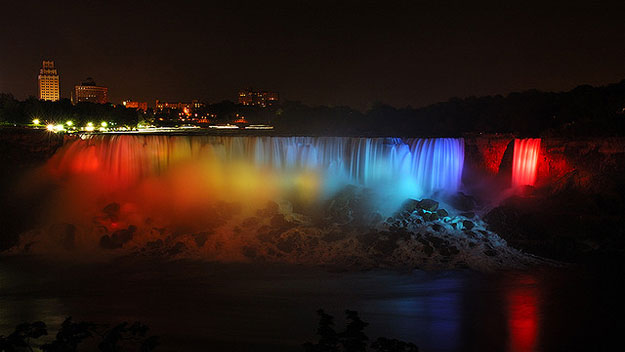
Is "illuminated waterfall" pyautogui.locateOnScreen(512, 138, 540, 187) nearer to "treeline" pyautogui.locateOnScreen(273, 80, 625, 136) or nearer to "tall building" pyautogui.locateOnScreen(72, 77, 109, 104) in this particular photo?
"treeline" pyautogui.locateOnScreen(273, 80, 625, 136)

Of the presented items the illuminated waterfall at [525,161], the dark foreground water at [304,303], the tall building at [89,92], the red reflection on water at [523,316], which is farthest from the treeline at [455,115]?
the tall building at [89,92]

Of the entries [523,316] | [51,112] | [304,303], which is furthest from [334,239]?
[51,112]

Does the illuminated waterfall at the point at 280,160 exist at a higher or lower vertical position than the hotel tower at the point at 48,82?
lower

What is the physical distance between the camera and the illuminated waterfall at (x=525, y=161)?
855 inches

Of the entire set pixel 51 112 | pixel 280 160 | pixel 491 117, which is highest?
pixel 491 117

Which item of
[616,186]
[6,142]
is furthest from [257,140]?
[616,186]

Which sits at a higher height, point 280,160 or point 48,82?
point 48,82

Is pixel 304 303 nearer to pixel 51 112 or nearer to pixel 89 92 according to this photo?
pixel 51 112

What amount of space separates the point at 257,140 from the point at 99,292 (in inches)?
477

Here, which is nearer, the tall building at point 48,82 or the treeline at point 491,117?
the treeline at point 491,117

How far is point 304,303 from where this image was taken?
12578 millimetres

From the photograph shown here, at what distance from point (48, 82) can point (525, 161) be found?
335ft

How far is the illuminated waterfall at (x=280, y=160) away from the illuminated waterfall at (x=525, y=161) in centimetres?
252

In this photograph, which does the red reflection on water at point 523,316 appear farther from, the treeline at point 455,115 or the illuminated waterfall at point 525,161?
the treeline at point 455,115
